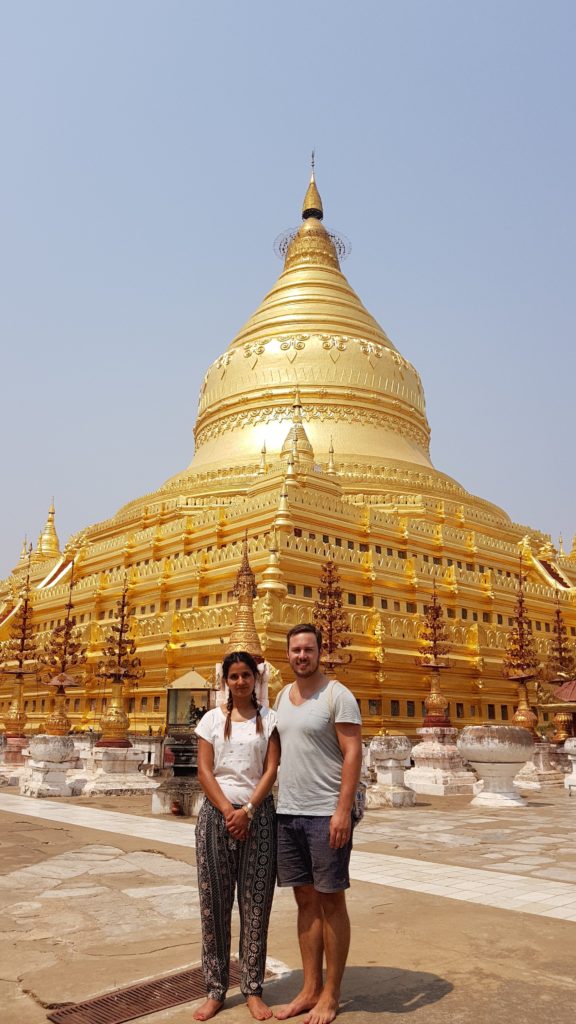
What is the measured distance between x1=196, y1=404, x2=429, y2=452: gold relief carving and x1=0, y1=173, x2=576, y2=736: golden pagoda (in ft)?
0.28

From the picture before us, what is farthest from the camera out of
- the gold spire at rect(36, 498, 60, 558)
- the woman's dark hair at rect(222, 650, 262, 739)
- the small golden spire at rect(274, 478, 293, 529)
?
the gold spire at rect(36, 498, 60, 558)

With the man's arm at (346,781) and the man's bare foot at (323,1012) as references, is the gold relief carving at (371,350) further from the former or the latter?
the man's bare foot at (323,1012)

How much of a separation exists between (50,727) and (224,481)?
18468 mm

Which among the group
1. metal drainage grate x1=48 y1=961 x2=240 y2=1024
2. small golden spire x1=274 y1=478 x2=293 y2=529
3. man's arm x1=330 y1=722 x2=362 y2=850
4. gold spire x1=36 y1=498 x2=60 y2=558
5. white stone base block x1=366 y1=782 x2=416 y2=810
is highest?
gold spire x1=36 y1=498 x2=60 y2=558

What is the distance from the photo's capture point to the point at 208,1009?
404 centimetres

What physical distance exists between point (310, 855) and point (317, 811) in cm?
24

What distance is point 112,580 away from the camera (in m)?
34.1

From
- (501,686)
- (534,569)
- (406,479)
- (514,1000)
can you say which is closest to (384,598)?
(501,686)

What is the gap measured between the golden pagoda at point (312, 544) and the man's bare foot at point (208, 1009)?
19936 mm

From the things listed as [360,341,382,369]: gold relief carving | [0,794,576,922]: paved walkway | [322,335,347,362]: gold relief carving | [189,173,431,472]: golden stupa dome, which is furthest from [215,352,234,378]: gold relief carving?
[0,794,576,922]: paved walkway

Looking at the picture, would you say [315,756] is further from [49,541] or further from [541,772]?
[49,541]

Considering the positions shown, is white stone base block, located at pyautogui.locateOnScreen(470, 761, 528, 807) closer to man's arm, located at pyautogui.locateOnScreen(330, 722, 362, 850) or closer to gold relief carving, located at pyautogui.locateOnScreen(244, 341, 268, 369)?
man's arm, located at pyautogui.locateOnScreen(330, 722, 362, 850)

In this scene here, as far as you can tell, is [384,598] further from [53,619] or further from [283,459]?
[53,619]

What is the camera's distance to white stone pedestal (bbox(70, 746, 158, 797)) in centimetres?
1731
